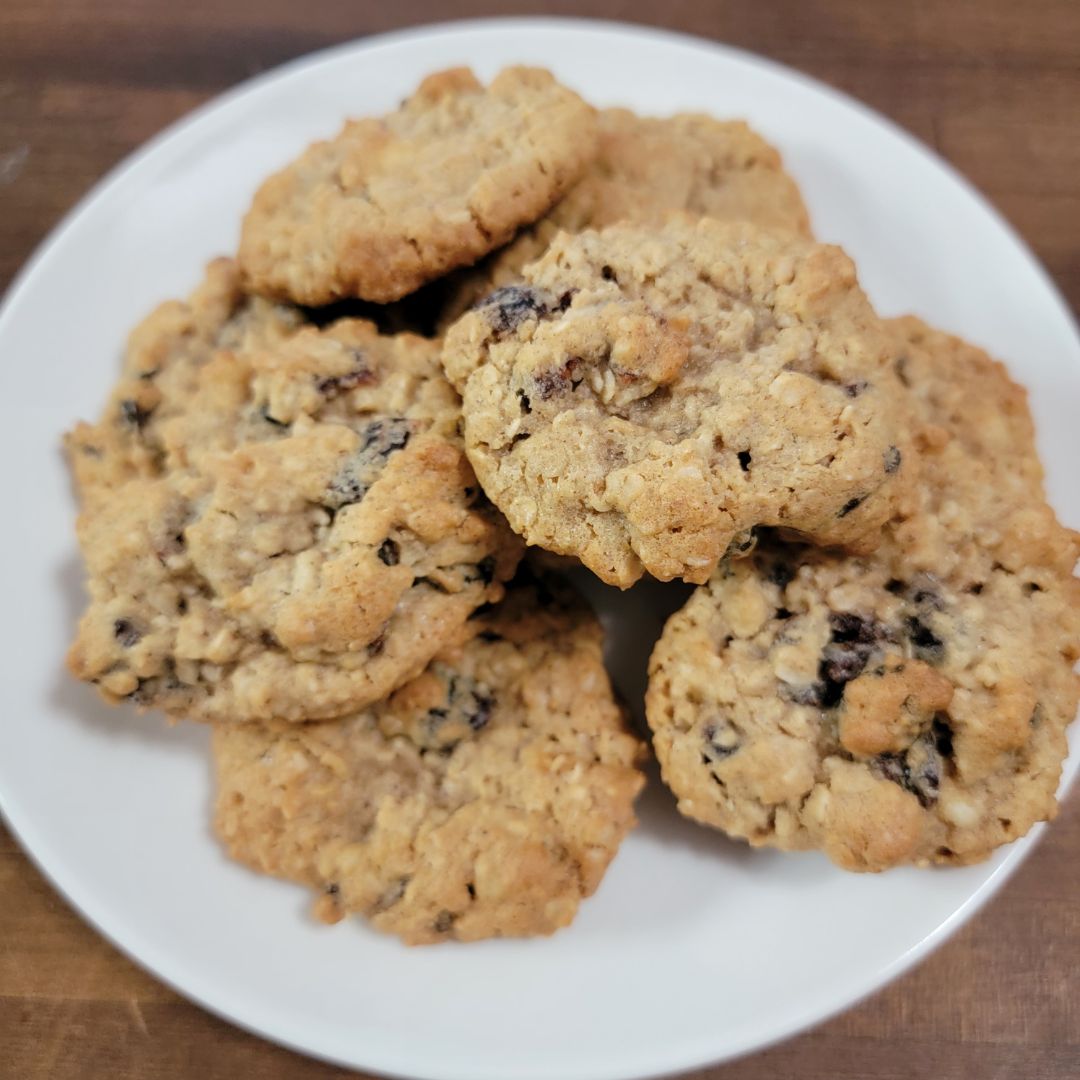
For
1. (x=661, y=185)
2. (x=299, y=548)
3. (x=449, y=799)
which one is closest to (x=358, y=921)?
(x=449, y=799)

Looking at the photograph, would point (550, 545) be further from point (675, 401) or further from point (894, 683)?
point (894, 683)

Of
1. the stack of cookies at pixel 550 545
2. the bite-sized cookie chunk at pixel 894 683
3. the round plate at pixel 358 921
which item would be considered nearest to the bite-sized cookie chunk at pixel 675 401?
the stack of cookies at pixel 550 545

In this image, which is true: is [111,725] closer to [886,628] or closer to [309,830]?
[309,830]

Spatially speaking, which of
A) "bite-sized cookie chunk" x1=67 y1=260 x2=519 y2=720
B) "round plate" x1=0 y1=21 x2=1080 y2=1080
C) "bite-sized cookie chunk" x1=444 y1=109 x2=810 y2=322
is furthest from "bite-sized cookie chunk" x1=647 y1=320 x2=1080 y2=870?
"bite-sized cookie chunk" x1=444 y1=109 x2=810 y2=322

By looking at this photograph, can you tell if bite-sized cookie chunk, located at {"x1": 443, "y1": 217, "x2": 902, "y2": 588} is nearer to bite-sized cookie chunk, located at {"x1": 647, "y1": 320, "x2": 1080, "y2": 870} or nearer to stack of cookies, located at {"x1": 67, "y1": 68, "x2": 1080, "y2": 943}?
stack of cookies, located at {"x1": 67, "y1": 68, "x2": 1080, "y2": 943}

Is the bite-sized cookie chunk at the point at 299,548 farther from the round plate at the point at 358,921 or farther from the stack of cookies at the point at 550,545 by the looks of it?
the round plate at the point at 358,921

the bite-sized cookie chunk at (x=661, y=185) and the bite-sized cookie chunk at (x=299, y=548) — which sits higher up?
the bite-sized cookie chunk at (x=661, y=185)

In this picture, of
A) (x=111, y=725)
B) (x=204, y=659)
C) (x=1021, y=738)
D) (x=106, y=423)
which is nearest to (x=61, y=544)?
(x=106, y=423)
